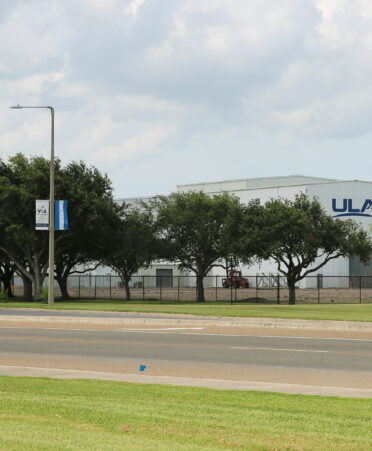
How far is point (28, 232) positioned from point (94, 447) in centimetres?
4285

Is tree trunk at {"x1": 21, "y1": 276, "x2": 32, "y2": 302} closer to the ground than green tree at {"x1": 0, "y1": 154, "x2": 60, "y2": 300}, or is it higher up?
closer to the ground

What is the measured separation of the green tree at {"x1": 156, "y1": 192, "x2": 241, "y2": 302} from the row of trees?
70mm

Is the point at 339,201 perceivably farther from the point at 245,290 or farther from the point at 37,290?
the point at 37,290

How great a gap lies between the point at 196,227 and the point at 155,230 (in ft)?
10.5

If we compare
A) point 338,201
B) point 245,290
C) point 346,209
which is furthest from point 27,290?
point 346,209

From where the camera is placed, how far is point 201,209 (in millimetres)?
55125

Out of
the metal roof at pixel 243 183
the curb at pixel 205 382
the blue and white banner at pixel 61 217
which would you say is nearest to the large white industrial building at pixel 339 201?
the metal roof at pixel 243 183

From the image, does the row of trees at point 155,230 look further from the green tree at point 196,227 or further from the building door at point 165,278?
the building door at point 165,278

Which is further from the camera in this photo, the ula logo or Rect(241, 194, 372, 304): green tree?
the ula logo

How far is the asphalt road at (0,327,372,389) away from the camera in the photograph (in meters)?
13.9

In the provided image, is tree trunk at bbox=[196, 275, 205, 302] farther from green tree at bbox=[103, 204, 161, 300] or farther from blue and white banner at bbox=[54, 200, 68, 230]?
blue and white banner at bbox=[54, 200, 68, 230]

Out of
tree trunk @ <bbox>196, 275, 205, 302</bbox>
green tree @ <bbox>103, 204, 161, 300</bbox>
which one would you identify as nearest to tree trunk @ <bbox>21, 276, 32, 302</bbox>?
green tree @ <bbox>103, 204, 161, 300</bbox>

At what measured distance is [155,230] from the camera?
5591 cm

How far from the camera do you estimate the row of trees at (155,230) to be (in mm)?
47625
